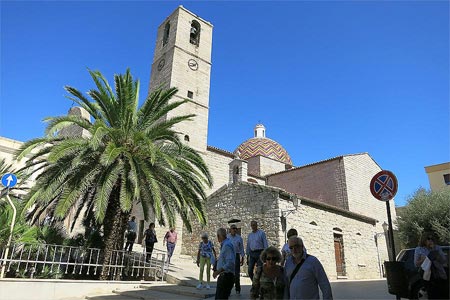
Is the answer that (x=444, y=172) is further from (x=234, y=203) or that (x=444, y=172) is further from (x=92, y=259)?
(x=92, y=259)

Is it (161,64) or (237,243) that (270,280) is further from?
(161,64)

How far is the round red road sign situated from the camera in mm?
5531


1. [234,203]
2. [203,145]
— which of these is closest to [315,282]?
[234,203]

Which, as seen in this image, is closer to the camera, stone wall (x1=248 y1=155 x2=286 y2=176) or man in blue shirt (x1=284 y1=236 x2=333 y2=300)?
man in blue shirt (x1=284 y1=236 x2=333 y2=300)

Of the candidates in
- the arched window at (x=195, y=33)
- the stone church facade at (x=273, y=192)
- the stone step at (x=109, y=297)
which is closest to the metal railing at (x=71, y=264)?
the stone step at (x=109, y=297)

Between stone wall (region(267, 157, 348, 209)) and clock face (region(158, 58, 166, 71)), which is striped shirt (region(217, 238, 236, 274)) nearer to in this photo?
stone wall (region(267, 157, 348, 209))

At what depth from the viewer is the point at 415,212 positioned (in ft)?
67.4

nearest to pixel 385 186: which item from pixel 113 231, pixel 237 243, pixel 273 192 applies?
pixel 237 243

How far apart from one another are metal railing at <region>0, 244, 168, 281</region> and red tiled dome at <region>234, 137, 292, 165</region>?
20.8 metres

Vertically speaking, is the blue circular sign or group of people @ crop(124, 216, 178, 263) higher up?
the blue circular sign

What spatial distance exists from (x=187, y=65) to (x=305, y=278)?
20679 mm

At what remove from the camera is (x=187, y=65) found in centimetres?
2236

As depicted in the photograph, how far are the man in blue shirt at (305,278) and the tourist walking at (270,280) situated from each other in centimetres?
11

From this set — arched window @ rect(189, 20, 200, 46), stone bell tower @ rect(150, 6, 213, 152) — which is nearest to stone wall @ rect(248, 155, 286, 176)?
stone bell tower @ rect(150, 6, 213, 152)
